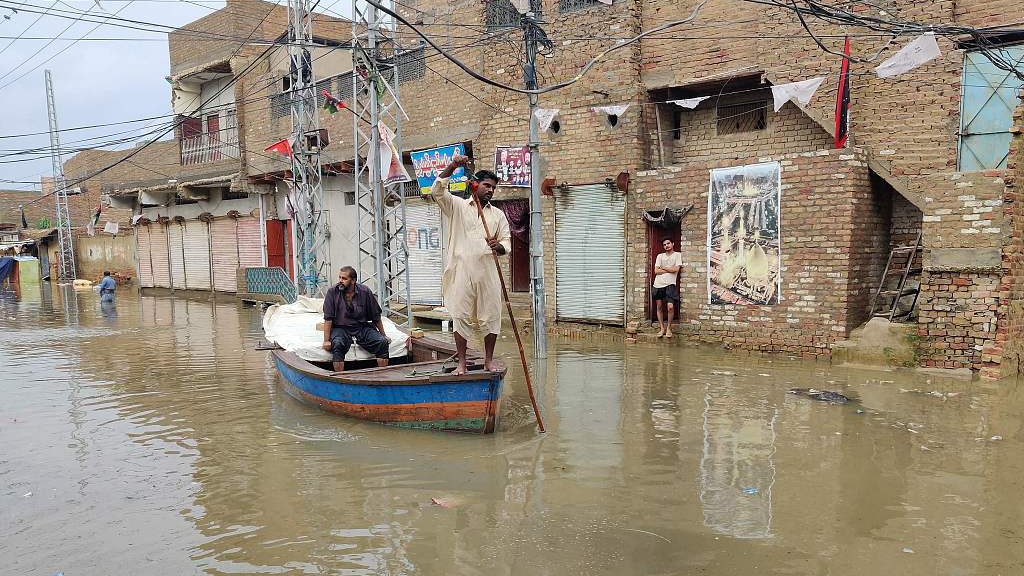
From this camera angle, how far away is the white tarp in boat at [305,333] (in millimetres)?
9219

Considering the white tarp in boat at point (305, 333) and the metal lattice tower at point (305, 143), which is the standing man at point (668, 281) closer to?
the white tarp in boat at point (305, 333)

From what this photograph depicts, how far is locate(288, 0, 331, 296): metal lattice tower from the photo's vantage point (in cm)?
1555

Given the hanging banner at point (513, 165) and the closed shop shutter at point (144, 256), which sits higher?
the hanging banner at point (513, 165)

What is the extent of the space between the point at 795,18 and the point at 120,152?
35.6m

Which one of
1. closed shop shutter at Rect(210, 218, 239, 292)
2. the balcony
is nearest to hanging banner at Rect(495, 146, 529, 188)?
Result: the balcony

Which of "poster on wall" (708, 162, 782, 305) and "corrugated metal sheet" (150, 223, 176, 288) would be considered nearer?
"poster on wall" (708, 162, 782, 305)

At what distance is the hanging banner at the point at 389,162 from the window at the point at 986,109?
8815 mm

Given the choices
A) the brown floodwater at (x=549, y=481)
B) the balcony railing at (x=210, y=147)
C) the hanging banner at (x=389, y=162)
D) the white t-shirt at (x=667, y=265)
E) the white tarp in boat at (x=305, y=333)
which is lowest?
the brown floodwater at (x=549, y=481)

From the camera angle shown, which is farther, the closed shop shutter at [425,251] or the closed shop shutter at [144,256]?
the closed shop shutter at [144,256]

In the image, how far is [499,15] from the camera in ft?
48.7

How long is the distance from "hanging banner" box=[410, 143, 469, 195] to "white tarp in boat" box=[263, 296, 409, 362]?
5.48m

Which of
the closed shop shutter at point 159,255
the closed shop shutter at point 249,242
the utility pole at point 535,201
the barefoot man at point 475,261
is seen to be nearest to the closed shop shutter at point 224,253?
the closed shop shutter at point 249,242

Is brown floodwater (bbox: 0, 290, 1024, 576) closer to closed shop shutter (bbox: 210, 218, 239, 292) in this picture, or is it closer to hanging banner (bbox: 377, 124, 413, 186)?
hanging banner (bbox: 377, 124, 413, 186)

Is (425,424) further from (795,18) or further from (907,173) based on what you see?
(795,18)
